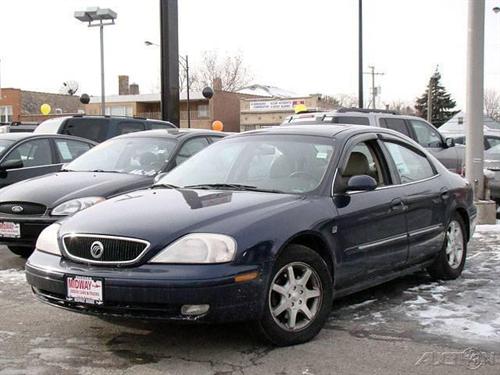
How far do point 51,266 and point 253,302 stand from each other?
1.37 m

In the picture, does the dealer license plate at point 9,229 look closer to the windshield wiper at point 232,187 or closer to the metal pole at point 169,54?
the windshield wiper at point 232,187

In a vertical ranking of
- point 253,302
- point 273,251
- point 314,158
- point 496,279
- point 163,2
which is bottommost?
point 496,279

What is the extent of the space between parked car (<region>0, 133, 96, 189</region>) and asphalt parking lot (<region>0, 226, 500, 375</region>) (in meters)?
3.61

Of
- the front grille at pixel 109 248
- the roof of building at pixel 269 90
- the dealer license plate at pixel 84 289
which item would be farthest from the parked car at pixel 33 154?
the roof of building at pixel 269 90

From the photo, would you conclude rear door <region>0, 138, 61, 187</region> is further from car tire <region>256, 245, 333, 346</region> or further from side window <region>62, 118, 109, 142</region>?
car tire <region>256, 245, 333, 346</region>

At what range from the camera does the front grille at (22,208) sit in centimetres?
679

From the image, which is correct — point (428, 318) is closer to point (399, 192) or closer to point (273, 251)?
point (399, 192)

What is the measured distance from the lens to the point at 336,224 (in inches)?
187

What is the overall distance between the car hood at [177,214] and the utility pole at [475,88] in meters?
6.83

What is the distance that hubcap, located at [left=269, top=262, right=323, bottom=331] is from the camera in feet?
14.1

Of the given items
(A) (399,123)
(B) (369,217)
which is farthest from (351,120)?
(B) (369,217)

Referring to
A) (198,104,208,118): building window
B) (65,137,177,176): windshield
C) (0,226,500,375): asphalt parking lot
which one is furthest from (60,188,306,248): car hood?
(198,104,208,118): building window

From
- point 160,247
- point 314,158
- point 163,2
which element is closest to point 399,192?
point 314,158

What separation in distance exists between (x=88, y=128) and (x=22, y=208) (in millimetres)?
5994
